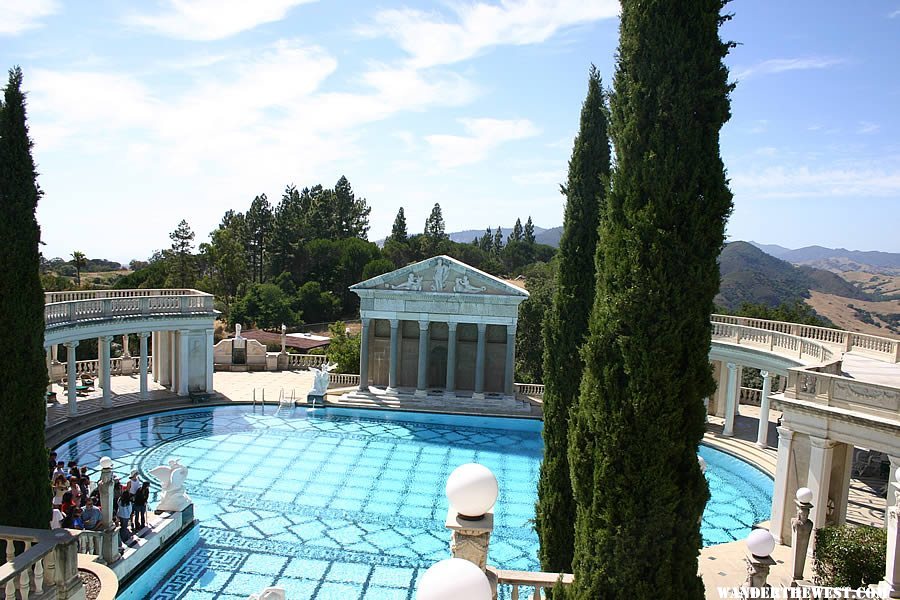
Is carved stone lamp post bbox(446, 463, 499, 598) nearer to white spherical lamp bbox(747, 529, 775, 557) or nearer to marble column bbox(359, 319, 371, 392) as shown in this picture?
white spherical lamp bbox(747, 529, 775, 557)

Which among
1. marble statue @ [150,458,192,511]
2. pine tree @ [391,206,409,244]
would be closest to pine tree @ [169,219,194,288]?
pine tree @ [391,206,409,244]

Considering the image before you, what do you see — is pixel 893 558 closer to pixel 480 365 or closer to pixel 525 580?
pixel 525 580

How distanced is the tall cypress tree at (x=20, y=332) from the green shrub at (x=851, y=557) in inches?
604

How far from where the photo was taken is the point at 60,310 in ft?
82.5

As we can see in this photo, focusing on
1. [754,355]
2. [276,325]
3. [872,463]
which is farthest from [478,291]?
[276,325]

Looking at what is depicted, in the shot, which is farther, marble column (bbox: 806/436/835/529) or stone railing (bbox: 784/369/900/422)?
marble column (bbox: 806/436/835/529)

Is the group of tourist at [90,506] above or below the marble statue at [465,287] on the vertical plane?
below

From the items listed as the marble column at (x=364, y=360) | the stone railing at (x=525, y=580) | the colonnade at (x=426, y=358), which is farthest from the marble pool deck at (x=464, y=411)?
the stone railing at (x=525, y=580)

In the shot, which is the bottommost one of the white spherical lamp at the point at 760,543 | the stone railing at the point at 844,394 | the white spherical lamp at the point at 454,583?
the white spherical lamp at the point at 760,543

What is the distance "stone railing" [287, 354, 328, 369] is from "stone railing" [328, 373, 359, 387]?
4.84 m

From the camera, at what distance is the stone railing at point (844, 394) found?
14102 millimetres

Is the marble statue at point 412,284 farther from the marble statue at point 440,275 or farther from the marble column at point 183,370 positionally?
the marble column at point 183,370

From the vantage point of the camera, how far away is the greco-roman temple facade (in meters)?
32.5

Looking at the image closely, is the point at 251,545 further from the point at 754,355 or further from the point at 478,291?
the point at 754,355
